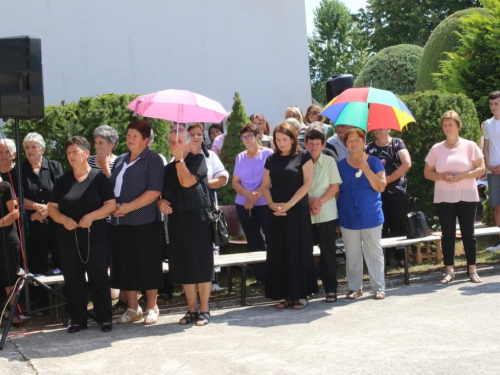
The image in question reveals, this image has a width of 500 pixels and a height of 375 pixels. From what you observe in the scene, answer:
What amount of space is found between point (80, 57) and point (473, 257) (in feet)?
39.9

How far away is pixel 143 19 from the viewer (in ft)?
62.9

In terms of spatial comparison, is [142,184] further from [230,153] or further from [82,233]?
[230,153]

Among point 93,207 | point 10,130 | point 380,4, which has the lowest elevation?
point 93,207

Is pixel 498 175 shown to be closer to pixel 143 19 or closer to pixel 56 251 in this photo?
pixel 56 251

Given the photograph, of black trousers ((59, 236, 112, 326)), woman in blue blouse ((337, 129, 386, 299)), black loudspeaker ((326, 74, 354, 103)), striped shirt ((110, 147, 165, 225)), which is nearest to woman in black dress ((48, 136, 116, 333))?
black trousers ((59, 236, 112, 326))

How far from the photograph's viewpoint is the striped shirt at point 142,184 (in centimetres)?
760

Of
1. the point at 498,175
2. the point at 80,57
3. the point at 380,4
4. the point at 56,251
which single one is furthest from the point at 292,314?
the point at 380,4

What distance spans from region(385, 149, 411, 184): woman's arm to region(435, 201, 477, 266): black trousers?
0.74m

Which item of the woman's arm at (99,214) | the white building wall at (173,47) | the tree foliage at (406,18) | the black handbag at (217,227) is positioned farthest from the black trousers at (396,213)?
the tree foliage at (406,18)

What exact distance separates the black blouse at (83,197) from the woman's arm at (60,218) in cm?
4

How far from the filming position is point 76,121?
32.3 ft

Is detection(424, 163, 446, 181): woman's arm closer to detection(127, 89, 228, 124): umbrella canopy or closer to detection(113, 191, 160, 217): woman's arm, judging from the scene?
detection(127, 89, 228, 124): umbrella canopy

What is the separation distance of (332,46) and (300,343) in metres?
53.6

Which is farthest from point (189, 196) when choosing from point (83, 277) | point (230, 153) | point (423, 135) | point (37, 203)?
point (423, 135)
